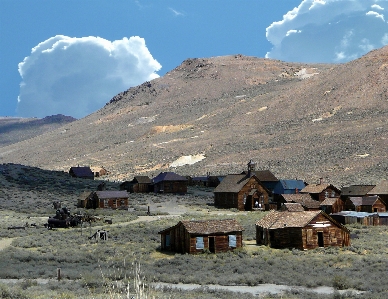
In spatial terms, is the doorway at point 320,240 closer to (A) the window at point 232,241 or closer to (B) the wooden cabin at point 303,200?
(A) the window at point 232,241

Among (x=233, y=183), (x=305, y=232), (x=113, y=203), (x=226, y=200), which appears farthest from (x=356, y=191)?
(x=305, y=232)

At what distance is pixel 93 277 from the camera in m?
22.6

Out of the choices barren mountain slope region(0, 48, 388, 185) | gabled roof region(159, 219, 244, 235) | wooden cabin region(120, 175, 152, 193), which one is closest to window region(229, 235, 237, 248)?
gabled roof region(159, 219, 244, 235)

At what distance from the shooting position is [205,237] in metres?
31.1

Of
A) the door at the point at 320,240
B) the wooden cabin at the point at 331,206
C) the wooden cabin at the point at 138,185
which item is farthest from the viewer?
the wooden cabin at the point at 138,185

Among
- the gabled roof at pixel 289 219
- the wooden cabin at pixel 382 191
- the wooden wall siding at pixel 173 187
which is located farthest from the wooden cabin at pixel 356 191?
the wooden wall siding at pixel 173 187

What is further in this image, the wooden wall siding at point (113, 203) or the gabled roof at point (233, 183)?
the gabled roof at point (233, 183)

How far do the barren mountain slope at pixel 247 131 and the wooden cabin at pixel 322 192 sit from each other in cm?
1978

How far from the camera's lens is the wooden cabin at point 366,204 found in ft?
166

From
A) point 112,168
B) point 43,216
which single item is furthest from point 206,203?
point 112,168

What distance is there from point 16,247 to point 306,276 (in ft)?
60.9

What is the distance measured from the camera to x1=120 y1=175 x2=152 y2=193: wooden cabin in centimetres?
7606

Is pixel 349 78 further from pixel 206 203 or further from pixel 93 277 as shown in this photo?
pixel 93 277

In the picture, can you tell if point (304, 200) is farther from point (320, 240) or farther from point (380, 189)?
point (320, 240)
